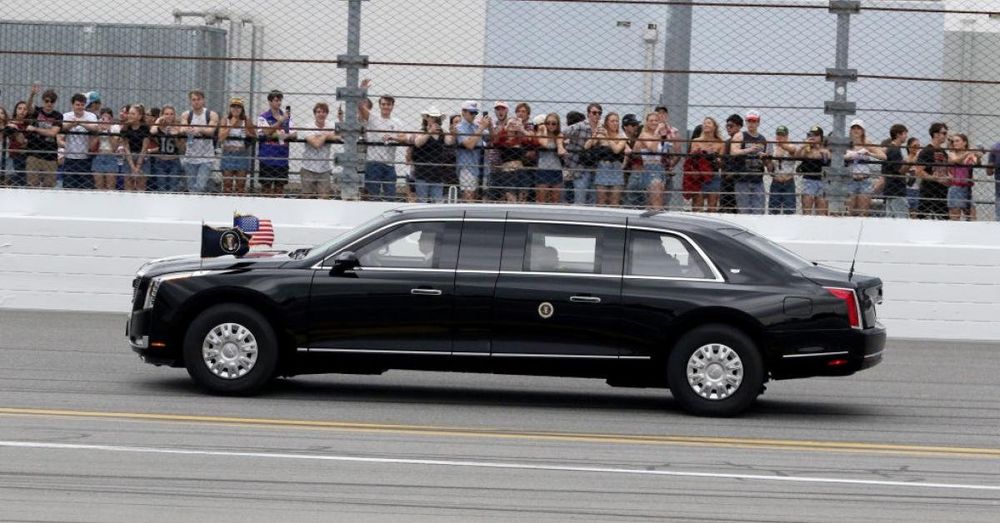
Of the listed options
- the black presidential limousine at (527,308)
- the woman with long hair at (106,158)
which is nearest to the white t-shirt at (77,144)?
the woman with long hair at (106,158)

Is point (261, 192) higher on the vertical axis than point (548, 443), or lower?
higher

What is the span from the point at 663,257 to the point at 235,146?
7506mm

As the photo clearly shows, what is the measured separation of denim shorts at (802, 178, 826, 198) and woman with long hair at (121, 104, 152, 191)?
22.7 feet

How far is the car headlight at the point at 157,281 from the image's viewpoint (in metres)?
11.6

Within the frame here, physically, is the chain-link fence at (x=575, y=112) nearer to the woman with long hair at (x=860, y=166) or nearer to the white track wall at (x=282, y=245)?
the woman with long hair at (x=860, y=166)

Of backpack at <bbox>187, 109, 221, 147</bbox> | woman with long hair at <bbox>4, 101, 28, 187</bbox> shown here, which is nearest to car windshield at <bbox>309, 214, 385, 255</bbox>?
backpack at <bbox>187, 109, 221, 147</bbox>

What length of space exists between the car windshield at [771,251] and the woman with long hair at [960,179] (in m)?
5.96

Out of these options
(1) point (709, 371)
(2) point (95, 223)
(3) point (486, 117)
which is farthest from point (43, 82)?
(1) point (709, 371)

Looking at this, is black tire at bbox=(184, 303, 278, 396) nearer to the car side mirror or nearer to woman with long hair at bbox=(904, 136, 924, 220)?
the car side mirror

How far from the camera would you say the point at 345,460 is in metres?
9.09

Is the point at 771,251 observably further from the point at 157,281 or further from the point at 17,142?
the point at 17,142

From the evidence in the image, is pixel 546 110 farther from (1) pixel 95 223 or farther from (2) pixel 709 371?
(2) pixel 709 371

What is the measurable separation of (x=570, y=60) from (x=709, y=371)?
6947 mm

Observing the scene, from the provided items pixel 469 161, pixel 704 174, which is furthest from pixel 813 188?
pixel 469 161
